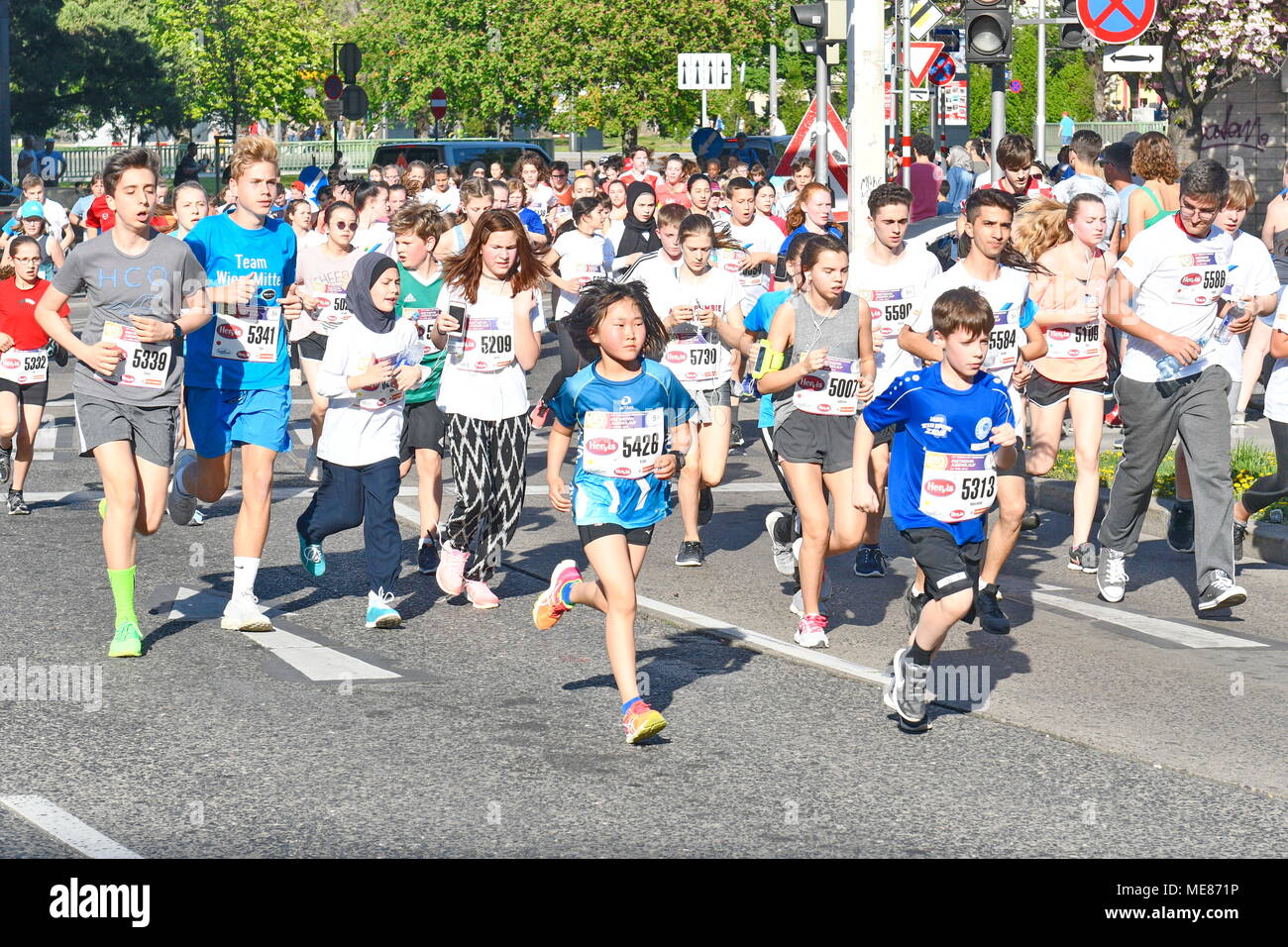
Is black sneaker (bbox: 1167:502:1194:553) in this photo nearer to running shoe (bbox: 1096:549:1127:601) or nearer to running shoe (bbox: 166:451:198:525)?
running shoe (bbox: 1096:549:1127:601)

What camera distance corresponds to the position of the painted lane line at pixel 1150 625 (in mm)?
8625

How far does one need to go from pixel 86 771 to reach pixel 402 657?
77.9 inches

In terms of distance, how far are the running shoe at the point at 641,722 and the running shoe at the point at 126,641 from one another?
2.39 m

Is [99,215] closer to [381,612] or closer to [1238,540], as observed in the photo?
[381,612]

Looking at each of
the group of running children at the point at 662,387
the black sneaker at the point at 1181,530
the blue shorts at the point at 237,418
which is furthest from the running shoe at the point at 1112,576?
the blue shorts at the point at 237,418

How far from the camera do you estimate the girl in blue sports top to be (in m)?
7.11

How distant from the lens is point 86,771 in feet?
21.2

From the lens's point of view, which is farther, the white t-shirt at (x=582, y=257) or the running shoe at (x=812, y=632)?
the white t-shirt at (x=582, y=257)

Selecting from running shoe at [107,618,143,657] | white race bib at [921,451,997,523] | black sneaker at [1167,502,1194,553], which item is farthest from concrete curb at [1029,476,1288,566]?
running shoe at [107,618,143,657]

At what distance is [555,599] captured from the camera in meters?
7.50

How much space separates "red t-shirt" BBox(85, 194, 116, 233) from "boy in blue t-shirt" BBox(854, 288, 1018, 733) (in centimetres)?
1698

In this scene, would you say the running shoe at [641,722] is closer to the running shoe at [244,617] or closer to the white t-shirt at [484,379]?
the running shoe at [244,617]

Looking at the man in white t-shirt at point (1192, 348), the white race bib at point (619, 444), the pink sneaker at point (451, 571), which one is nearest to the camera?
the white race bib at point (619, 444)
